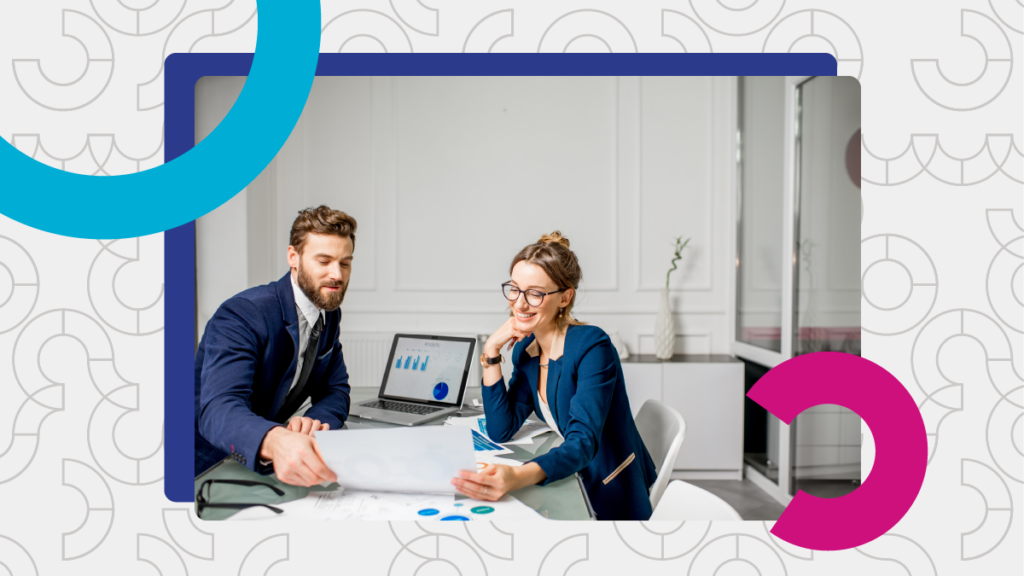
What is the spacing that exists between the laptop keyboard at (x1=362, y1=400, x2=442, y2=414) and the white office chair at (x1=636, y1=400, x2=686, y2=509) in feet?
2.21

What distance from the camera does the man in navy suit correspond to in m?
1.12

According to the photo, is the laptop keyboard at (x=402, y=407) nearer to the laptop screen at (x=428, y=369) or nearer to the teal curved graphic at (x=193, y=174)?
the laptop screen at (x=428, y=369)

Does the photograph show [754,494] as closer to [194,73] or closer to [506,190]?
[506,190]

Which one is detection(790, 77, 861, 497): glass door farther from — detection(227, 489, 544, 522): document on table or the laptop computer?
detection(227, 489, 544, 522): document on table

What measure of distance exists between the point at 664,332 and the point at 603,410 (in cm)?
200

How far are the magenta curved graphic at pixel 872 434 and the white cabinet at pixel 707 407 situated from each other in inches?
88.5

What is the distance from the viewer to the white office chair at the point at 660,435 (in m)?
1.56

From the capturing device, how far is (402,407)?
1.78 meters

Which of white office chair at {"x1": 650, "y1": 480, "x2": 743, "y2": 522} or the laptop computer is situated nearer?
white office chair at {"x1": 650, "y1": 480, "x2": 743, "y2": 522}

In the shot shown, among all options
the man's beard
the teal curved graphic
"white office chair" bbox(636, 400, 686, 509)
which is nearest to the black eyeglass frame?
the teal curved graphic

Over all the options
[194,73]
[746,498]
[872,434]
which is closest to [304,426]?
[194,73]

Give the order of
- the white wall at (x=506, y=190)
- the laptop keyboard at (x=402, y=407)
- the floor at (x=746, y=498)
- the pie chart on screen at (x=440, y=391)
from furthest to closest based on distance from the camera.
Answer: the white wall at (x=506, y=190) < the floor at (x=746, y=498) < the pie chart on screen at (x=440, y=391) < the laptop keyboard at (x=402, y=407)

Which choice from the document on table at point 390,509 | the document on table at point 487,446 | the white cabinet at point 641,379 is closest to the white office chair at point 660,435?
the document on table at point 487,446

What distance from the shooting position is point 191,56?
0.81 meters
